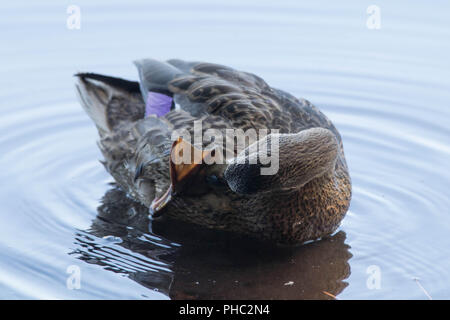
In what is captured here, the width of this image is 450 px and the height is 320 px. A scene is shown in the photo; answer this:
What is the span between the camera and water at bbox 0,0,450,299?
5.65m

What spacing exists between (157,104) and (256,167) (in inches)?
79.8

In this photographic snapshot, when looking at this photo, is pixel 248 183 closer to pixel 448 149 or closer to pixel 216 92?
pixel 216 92

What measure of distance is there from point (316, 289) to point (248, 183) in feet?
3.35

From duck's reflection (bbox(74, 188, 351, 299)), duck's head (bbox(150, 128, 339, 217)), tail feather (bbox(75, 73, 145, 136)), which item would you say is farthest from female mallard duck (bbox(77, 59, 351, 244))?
tail feather (bbox(75, 73, 145, 136))

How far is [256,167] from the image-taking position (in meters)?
5.14

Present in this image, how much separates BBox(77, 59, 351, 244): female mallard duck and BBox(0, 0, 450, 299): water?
0.22 metres

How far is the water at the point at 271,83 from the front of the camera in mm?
5652

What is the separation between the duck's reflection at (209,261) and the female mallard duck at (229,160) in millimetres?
135

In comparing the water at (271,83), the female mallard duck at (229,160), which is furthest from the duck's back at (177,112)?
the water at (271,83)

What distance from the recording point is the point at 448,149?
25.3 feet

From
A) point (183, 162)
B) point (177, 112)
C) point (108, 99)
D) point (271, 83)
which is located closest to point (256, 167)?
point (183, 162)

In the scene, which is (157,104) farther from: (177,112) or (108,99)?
(108,99)

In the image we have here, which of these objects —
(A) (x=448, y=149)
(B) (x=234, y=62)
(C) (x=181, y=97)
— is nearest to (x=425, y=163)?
(A) (x=448, y=149)

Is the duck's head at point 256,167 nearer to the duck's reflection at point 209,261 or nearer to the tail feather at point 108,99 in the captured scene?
the duck's reflection at point 209,261
